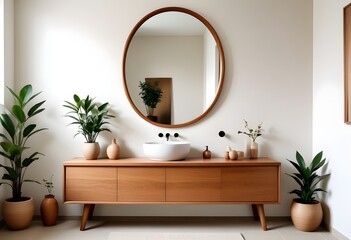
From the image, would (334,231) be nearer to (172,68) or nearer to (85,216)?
(172,68)

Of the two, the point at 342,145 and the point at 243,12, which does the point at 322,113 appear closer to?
the point at 342,145

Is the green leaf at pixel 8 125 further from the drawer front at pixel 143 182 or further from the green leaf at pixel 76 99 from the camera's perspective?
the drawer front at pixel 143 182

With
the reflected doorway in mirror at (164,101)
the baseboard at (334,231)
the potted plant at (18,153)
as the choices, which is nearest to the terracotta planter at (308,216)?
the baseboard at (334,231)

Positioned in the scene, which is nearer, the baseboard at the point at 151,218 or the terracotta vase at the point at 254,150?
the terracotta vase at the point at 254,150

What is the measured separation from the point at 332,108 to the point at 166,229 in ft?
6.74

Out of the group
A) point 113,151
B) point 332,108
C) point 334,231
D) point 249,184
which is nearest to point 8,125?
point 113,151

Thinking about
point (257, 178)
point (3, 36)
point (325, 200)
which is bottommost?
point (325, 200)

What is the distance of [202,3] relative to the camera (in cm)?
387

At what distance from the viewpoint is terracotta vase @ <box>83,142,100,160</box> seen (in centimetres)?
361

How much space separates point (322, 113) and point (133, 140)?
2.04 meters

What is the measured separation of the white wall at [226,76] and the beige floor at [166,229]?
135 mm

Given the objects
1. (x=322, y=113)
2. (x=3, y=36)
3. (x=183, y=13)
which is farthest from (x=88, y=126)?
(x=322, y=113)

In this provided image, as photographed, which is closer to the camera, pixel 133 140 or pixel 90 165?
pixel 90 165

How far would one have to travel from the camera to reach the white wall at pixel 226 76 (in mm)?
3867
